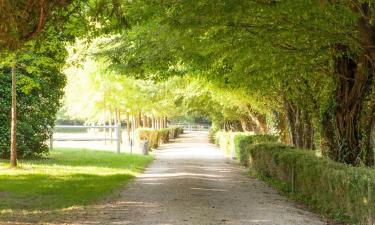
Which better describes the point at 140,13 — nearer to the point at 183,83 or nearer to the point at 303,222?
the point at 303,222

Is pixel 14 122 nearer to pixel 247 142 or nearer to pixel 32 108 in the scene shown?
pixel 32 108

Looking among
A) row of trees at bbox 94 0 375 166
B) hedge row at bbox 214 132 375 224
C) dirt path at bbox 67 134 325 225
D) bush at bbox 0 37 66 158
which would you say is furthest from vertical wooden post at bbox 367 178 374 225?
bush at bbox 0 37 66 158

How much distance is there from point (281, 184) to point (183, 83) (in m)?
16.8

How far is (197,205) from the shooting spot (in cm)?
1197

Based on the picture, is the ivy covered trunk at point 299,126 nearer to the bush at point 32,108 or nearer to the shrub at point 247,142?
the shrub at point 247,142

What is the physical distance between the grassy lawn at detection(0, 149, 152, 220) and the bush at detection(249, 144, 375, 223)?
15.8 ft

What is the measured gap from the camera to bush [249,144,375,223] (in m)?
9.29

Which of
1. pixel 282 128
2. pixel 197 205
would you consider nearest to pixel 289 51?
pixel 197 205

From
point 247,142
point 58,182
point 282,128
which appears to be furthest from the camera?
point 282,128

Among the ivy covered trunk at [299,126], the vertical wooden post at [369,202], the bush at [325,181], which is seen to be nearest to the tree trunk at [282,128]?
the ivy covered trunk at [299,126]

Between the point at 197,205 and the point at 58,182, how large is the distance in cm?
551

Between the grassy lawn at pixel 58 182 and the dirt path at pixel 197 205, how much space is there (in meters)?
0.78

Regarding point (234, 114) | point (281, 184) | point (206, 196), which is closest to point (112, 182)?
point (206, 196)

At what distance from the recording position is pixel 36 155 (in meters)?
24.5
